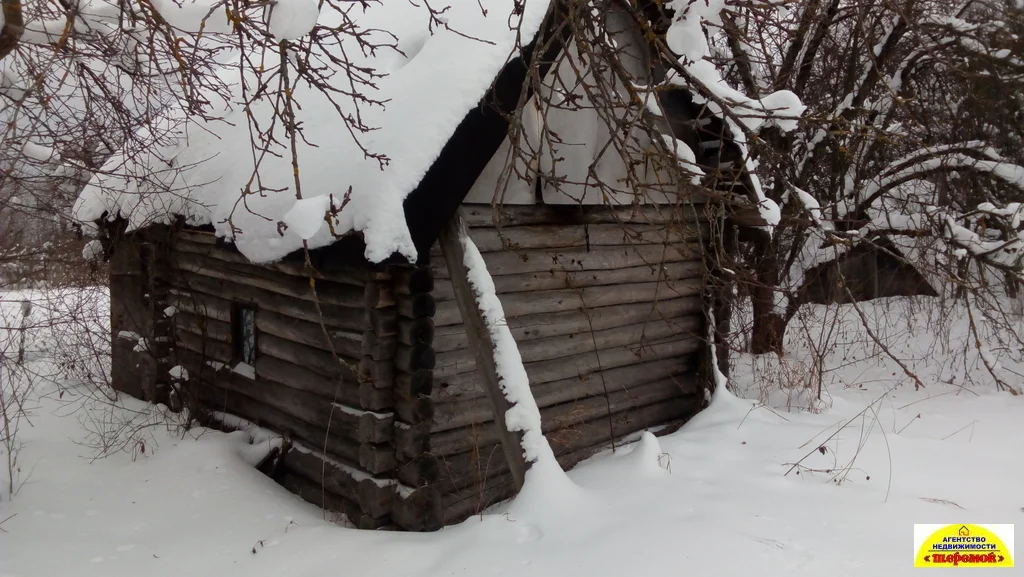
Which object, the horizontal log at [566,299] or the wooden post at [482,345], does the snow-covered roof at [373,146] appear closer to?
the wooden post at [482,345]

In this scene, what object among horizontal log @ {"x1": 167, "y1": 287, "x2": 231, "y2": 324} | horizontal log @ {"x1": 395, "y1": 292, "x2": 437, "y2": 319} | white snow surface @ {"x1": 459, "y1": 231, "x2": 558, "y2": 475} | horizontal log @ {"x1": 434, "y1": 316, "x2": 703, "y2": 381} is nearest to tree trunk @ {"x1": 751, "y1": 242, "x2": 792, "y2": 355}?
horizontal log @ {"x1": 434, "y1": 316, "x2": 703, "y2": 381}

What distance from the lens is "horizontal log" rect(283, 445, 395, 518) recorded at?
442cm

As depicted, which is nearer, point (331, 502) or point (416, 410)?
point (416, 410)

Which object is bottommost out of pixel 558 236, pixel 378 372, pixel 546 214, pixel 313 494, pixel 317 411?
pixel 313 494

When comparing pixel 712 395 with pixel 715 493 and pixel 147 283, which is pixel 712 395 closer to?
pixel 715 493

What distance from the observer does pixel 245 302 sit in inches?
223

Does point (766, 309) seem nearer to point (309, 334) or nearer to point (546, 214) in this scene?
point (546, 214)

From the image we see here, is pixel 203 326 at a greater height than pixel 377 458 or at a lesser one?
greater

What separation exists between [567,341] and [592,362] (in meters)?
0.41

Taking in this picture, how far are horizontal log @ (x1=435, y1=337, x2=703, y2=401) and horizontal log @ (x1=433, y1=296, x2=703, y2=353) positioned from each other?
235 mm

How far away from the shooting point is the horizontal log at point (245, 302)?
4625mm

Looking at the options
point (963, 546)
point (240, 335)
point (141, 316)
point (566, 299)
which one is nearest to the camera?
point (963, 546)

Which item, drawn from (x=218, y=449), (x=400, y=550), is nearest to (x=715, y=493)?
(x=400, y=550)

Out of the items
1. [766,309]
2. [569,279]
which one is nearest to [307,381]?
[569,279]
